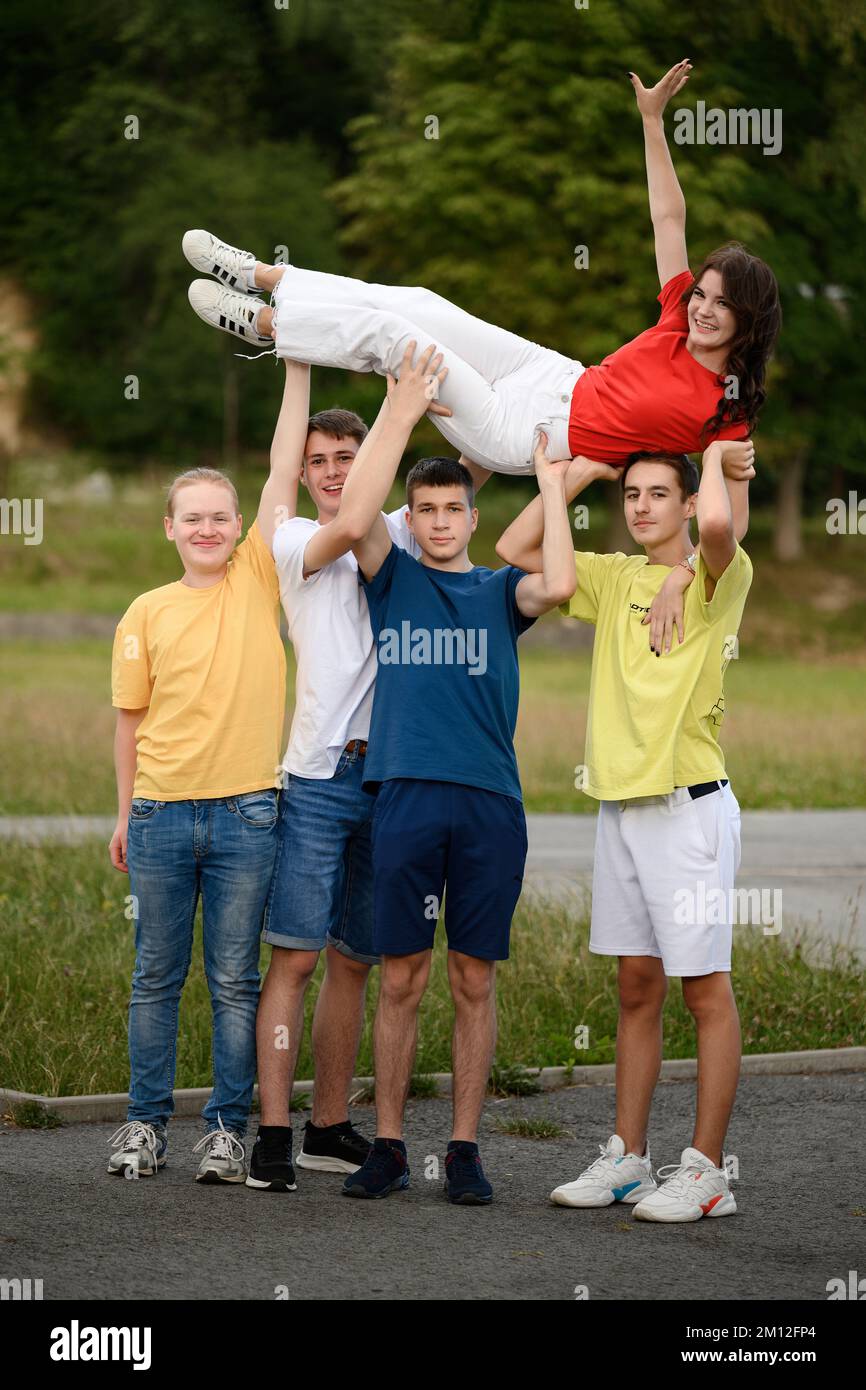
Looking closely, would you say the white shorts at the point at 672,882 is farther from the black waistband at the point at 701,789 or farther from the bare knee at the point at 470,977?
the bare knee at the point at 470,977

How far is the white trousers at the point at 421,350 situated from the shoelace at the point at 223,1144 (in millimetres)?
2081

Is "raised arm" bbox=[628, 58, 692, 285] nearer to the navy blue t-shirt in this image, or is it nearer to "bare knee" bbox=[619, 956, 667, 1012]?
the navy blue t-shirt

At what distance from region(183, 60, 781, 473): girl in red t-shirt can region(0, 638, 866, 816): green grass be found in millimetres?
8392

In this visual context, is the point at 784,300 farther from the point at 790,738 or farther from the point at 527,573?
the point at 527,573

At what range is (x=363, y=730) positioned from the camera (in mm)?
5430

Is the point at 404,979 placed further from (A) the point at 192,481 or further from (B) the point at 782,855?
(B) the point at 782,855

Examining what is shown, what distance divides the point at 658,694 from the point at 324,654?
38.1 inches

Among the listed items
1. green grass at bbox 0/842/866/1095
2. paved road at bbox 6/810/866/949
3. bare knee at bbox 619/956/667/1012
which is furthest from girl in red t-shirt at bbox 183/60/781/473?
paved road at bbox 6/810/866/949

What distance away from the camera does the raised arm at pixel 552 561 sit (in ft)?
17.2

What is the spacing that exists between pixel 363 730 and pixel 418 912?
560 mm

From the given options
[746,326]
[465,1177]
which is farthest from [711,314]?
[465,1177]

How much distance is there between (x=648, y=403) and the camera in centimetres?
545

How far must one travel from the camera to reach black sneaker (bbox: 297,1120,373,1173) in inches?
220
